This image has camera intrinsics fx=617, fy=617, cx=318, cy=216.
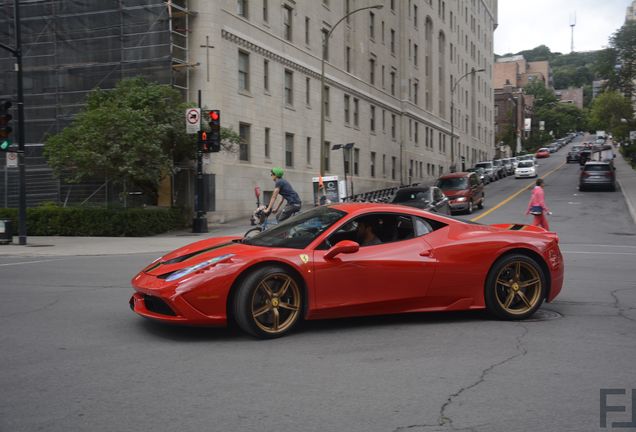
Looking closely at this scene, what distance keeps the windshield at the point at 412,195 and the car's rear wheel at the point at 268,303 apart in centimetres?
Result: 1527

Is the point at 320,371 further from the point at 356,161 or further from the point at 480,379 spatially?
the point at 356,161

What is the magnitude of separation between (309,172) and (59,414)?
34.3m

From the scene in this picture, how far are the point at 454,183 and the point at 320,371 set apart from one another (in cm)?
2607

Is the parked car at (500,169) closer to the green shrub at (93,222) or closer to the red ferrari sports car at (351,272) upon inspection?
the green shrub at (93,222)

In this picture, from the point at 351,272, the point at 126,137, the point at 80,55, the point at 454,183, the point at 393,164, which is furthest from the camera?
the point at 393,164

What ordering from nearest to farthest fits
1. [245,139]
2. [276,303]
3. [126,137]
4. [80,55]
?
[276,303]
[126,137]
[80,55]
[245,139]

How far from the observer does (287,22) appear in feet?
120

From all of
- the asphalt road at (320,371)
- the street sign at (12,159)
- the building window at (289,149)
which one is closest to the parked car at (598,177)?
the building window at (289,149)

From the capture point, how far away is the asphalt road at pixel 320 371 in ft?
13.0

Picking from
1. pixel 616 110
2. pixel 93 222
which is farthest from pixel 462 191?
pixel 616 110

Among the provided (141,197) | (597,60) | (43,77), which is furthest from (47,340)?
(597,60)

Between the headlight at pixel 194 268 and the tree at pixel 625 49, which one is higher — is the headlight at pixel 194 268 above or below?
below

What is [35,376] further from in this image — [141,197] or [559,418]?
[141,197]

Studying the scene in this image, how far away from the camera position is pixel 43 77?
98.4 feet
